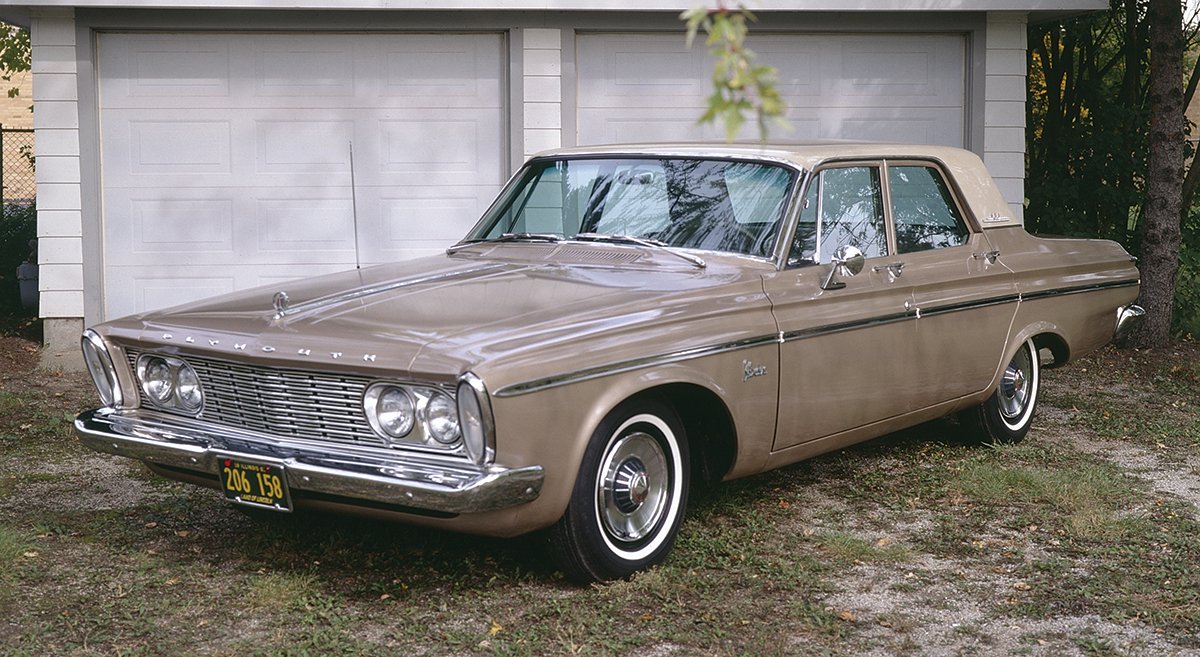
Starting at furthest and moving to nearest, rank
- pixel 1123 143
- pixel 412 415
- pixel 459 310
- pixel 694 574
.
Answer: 1. pixel 1123 143
2. pixel 694 574
3. pixel 459 310
4. pixel 412 415

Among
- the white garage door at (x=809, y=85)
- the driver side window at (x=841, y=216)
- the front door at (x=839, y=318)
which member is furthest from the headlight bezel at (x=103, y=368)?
the white garage door at (x=809, y=85)

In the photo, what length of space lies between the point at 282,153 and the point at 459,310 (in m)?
6.18

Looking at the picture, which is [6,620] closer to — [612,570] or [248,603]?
[248,603]

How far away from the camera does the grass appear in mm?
4242

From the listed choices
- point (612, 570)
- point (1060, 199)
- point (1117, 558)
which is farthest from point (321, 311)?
point (1060, 199)

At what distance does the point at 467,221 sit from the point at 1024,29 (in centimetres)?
457

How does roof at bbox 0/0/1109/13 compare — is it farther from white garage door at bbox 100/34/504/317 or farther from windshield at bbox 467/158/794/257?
windshield at bbox 467/158/794/257

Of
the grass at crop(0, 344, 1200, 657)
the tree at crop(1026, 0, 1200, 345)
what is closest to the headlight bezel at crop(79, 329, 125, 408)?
the grass at crop(0, 344, 1200, 657)

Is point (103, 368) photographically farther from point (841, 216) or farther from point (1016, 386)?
point (1016, 386)

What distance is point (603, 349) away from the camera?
14.5ft

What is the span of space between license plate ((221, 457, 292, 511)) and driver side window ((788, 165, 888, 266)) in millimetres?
2188

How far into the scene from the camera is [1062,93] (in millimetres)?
12852

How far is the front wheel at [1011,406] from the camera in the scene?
6.82 m

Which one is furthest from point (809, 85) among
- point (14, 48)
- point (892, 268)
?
point (14, 48)
